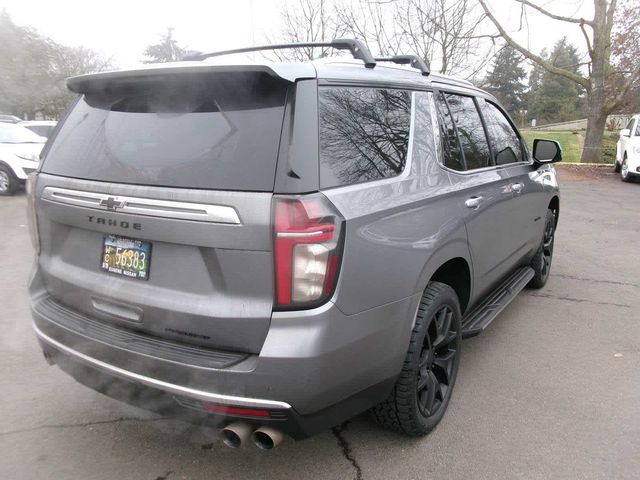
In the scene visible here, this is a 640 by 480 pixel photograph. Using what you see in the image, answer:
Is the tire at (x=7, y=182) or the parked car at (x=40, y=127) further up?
the parked car at (x=40, y=127)

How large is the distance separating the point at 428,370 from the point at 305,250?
1.18 metres

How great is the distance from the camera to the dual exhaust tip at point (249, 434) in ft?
6.02

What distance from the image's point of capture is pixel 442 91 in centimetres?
290

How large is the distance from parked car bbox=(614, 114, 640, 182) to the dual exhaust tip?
13.2m

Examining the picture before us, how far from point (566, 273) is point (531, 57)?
13.1 metres

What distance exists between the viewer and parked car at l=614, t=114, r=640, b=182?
12.2 meters

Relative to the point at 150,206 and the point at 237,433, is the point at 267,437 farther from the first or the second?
the point at 150,206

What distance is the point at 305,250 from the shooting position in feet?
5.76

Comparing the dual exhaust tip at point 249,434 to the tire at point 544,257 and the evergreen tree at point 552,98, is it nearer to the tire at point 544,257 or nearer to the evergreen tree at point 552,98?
the tire at point 544,257

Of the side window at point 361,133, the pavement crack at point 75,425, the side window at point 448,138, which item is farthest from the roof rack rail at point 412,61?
the pavement crack at point 75,425

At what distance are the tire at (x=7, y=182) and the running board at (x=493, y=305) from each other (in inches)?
398

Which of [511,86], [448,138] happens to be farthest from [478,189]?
[511,86]

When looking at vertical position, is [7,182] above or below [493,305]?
above

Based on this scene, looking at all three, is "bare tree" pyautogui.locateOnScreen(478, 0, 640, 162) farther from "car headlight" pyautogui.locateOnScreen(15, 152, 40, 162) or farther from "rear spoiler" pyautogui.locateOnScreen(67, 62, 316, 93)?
"rear spoiler" pyautogui.locateOnScreen(67, 62, 316, 93)
